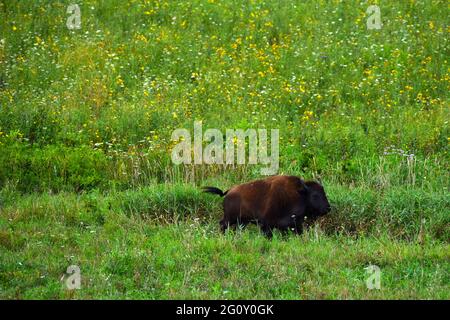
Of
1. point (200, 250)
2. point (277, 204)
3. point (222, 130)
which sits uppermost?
point (222, 130)

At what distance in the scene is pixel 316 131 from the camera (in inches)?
547

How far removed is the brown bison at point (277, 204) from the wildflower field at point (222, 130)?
23cm

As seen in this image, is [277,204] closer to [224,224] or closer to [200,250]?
[224,224]

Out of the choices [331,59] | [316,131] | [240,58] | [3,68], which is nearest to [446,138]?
[316,131]

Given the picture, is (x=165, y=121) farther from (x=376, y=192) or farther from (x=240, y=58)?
(x=376, y=192)

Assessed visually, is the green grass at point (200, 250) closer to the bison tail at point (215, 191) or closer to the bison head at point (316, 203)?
the bison head at point (316, 203)

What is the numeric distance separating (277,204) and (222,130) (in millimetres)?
4195

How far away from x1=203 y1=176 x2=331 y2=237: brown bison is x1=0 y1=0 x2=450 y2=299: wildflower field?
0.23 m

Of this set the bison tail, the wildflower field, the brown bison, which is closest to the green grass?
the wildflower field

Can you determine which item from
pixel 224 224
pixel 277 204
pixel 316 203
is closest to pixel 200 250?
pixel 224 224

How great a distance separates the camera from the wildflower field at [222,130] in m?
8.63

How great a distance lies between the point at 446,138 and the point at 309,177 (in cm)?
297

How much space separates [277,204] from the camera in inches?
391

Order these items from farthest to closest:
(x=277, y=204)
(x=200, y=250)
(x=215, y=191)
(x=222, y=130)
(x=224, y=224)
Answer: (x=222, y=130), (x=215, y=191), (x=224, y=224), (x=277, y=204), (x=200, y=250)
